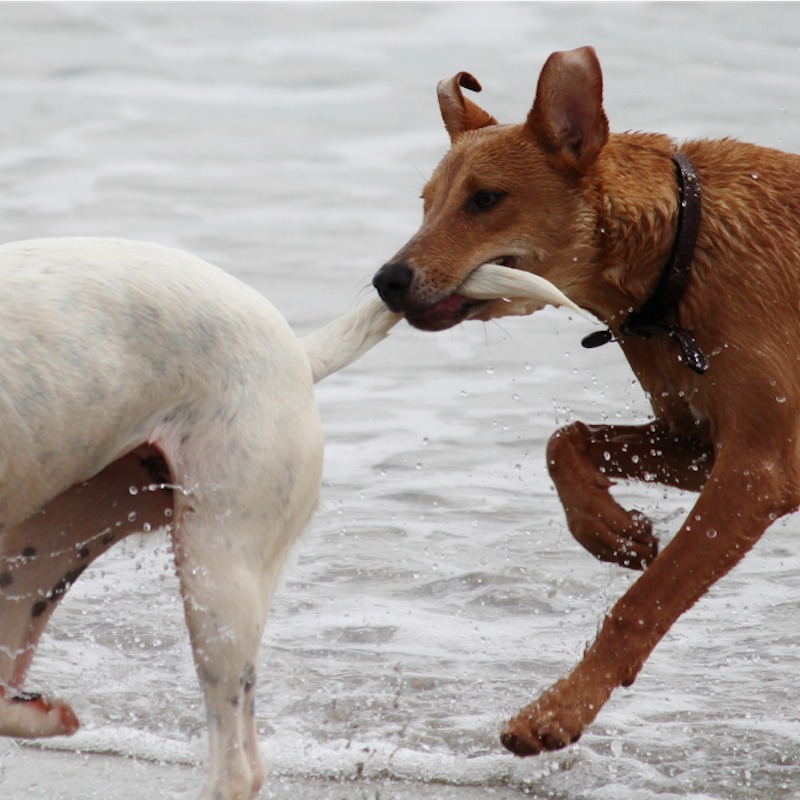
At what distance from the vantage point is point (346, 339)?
343 centimetres

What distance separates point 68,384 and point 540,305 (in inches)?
46.8

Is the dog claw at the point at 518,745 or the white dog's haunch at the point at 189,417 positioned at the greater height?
the white dog's haunch at the point at 189,417

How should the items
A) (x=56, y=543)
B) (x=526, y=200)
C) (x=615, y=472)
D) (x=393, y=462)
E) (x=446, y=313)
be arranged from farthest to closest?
(x=393, y=462), (x=615, y=472), (x=526, y=200), (x=446, y=313), (x=56, y=543)

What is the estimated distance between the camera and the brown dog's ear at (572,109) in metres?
3.69

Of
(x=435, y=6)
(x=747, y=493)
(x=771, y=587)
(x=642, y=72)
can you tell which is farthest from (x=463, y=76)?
(x=435, y=6)

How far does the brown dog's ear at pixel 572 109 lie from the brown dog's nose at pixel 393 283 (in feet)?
1.68

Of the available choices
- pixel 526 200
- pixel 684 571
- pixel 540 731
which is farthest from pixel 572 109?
pixel 540 731

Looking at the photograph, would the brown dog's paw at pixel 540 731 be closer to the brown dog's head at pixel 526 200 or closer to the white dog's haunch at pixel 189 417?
the white dog's haunch at pixel 189 417

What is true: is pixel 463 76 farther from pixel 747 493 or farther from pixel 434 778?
pixel 434 778

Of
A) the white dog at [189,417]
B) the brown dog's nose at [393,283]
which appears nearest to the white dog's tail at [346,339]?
the brown dog's nose at [393,283]

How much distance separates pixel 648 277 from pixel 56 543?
1560mm

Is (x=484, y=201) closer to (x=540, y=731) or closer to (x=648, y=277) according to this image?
(x=648, y=277)

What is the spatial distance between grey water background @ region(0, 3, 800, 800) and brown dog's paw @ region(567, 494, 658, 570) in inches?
18.3

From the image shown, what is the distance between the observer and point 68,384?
299 centimetres
